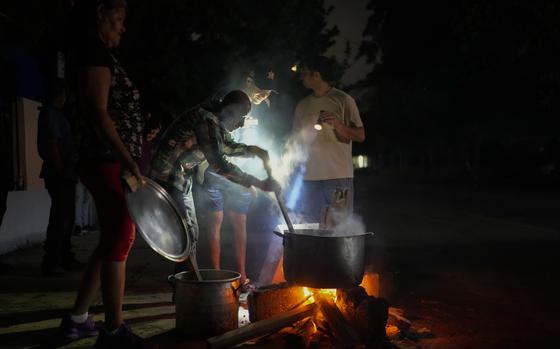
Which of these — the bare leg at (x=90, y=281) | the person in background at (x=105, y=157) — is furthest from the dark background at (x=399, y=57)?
the bare leg at (x=90, y=281)

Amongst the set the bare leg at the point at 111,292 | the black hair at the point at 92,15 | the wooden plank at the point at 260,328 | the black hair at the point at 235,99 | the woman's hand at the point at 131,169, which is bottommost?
the wooden plank at the point at 260,328

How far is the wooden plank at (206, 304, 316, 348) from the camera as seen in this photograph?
3.38 m

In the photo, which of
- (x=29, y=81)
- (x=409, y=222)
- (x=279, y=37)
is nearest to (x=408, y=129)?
(x=279, y=37)

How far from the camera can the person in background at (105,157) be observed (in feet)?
10.2

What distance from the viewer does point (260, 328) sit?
3.58 m

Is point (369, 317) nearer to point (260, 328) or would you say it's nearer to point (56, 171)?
point (260, 328)

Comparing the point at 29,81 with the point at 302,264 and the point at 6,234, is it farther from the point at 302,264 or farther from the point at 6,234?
the point at 302,264

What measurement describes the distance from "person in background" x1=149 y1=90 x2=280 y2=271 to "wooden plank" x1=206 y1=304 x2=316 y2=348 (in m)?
0.98

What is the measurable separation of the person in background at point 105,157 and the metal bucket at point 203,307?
48 cm

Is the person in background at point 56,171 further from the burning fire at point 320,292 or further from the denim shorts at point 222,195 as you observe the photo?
the burning fire at point 320,292

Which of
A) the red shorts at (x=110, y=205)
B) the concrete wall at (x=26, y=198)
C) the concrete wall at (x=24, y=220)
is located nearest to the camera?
the red shorts at (x=110, y=205)

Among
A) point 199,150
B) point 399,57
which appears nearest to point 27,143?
point 199,150

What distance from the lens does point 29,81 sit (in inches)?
341

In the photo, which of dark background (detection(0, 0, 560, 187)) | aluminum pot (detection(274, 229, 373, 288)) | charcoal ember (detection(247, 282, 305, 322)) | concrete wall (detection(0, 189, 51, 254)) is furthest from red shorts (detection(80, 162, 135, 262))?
concrete wall (detection(0, 189, 51, 254))
